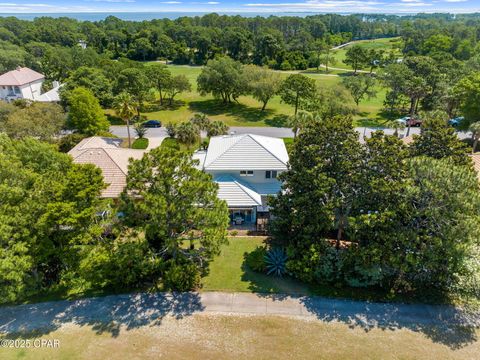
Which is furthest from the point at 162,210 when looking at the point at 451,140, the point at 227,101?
the point at 227,101

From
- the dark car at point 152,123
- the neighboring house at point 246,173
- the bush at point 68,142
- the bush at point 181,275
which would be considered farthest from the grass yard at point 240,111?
the bush at point 181,275

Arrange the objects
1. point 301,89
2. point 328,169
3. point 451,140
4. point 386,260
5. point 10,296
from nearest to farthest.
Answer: point 10,296, point 386,260, point 328,169, point 451,140, point 301,89

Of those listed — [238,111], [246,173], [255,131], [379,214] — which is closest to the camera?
[379,214]

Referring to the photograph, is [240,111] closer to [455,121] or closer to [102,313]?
[455,121]

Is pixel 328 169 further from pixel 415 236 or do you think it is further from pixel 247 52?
pixel 247 52

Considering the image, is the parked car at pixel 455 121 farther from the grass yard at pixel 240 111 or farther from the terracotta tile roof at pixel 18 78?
the terracotta tile roof at pixel 18 78

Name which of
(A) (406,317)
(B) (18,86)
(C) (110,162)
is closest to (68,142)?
(C) (110,162)
